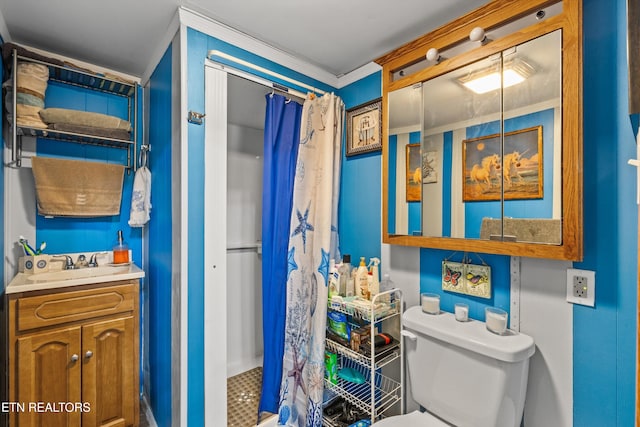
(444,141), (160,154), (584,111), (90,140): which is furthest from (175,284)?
(584,111)

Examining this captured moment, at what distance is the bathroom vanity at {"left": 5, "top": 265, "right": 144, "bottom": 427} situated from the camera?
1352 mm

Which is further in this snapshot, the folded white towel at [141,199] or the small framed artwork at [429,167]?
the folded white towel at [141,199]

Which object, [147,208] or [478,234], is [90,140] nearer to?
[147,208]

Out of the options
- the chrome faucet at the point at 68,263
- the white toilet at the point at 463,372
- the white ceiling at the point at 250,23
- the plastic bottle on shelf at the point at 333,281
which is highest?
the white ceiling at the point at 250,23

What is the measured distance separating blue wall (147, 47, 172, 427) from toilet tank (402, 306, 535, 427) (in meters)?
1.24

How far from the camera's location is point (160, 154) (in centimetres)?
167

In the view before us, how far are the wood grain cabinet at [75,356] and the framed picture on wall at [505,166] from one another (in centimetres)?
187

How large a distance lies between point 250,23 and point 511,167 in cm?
137

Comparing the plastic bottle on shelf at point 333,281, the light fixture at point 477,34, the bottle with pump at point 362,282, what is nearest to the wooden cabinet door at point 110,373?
the plastic bottle on shelf at point 333,281

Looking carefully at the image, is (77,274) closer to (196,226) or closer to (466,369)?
(196,226)

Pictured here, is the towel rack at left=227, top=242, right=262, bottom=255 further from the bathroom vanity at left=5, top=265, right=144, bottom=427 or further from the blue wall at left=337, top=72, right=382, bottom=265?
the blue wall at left=337, top=72, right=382, bottom=265

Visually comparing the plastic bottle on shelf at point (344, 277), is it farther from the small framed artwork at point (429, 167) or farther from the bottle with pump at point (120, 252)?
the bottle with pump at point (120, 252)

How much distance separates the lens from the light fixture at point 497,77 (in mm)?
1120

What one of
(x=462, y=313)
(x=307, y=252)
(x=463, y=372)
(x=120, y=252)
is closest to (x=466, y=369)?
(x=463, y=372)
